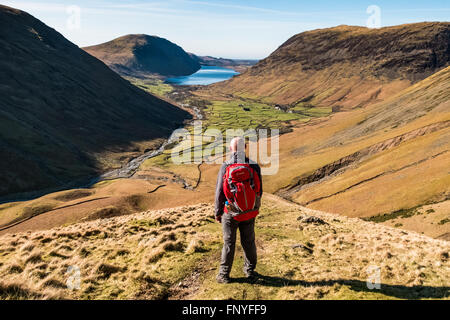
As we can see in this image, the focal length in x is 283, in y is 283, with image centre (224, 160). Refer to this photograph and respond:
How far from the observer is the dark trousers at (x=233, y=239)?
8.81 metres

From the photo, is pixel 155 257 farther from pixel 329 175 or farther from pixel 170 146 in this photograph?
pixel 170 146

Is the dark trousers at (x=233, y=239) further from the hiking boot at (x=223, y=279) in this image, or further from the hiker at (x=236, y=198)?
the hiking boot at (x=223, y=279)

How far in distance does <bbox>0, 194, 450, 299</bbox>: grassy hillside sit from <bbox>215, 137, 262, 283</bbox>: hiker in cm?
132

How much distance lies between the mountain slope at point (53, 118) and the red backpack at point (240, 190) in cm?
9832

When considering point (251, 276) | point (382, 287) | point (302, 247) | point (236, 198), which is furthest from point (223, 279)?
point (302, 247)

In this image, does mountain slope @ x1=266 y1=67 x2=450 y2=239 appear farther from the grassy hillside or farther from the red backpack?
the red backpack

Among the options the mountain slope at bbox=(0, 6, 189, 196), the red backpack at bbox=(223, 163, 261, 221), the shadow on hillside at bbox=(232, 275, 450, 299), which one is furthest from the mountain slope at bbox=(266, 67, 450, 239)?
the mountain slope at bbox=(0, 6, 189, 196)

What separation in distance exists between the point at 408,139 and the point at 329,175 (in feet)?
57.5

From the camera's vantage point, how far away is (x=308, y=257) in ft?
40.2

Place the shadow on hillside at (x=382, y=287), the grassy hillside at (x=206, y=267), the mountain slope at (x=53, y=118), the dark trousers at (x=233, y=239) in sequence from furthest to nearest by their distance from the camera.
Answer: the mountain slope at (x=53, y=118), the dark trousers at (x=233, y=239), the grassy hillside at (x=206, y=267), the shadow on hillside at (x=382, y=287)

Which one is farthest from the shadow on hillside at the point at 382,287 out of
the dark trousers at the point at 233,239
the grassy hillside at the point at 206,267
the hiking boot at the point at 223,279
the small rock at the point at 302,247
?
the small rock at the point at 302,247

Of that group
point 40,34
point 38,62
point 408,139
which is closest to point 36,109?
point 38,62

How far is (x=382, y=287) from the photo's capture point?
29.3 ft

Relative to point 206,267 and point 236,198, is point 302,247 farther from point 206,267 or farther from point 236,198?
point 236,198
